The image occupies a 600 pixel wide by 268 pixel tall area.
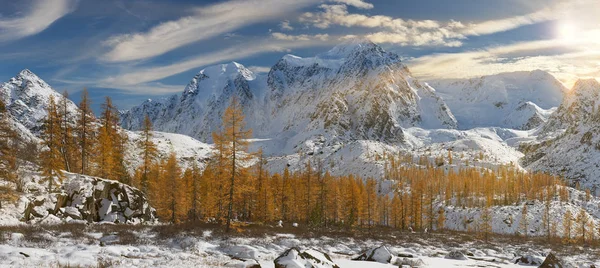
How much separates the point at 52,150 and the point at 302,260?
31.5 metres

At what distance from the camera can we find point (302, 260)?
16703 mm

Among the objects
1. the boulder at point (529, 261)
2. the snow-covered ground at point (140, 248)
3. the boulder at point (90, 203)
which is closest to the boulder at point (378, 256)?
the snow-covered ground at point (140, 248)

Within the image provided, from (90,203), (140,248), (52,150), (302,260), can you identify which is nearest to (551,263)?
(302,260)

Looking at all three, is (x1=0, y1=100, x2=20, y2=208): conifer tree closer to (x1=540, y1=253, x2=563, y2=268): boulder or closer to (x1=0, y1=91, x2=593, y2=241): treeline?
(x1=0, y1=91, x2=593, y2=241): treeline

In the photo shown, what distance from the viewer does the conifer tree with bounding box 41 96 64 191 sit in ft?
114

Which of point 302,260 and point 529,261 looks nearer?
point 302,260

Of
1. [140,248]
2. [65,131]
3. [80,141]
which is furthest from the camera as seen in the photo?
[80,141]

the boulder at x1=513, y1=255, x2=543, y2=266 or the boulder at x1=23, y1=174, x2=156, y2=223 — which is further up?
the boulder at x1=23, y1=174, x2=156, y2=223

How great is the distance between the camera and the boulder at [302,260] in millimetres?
15969

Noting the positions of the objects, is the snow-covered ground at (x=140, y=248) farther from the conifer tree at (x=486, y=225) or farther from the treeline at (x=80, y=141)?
the conifer tree at (x=486, y=225)

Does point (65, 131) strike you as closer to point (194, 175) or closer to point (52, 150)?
point (52, 150)

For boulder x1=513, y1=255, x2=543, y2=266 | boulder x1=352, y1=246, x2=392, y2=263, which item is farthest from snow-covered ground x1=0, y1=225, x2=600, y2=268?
boulder x1=513, y1=255, x2=543, y2=266

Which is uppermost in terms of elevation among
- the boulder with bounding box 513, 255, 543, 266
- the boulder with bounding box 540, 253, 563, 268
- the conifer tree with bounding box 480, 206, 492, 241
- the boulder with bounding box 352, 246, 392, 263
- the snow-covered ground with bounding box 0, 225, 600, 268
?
the snow-covered ground with bounding box 0, 225, 600, 268

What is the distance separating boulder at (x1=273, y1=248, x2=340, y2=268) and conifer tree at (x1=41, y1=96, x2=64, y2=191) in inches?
1127
